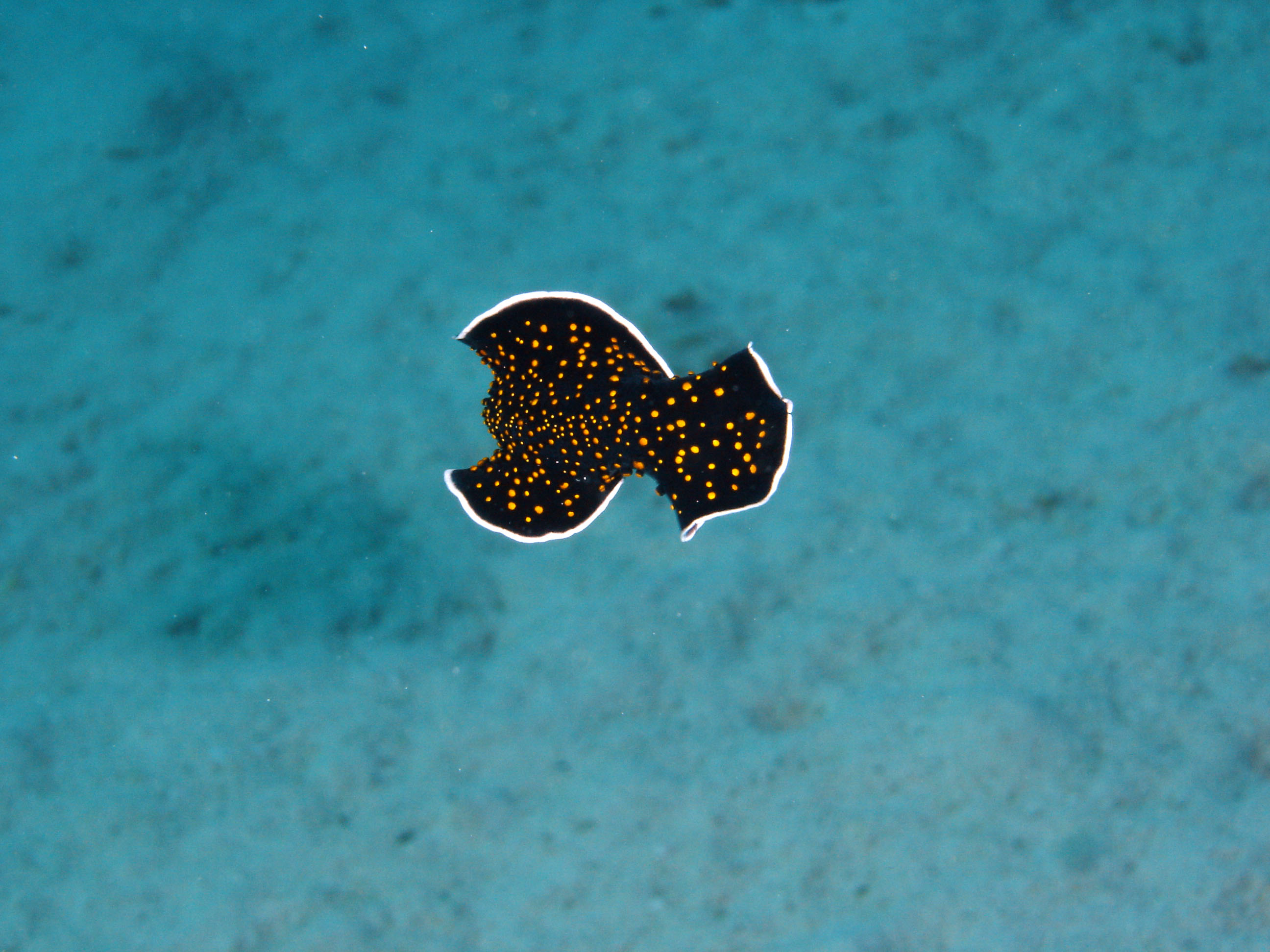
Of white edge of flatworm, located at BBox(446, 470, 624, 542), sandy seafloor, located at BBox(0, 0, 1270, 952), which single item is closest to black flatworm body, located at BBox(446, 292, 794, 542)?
white edge of flatworm, located at BBox(446, 470, 624, 542)

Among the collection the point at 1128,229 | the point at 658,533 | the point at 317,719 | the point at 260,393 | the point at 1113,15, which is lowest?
the point at 317,719

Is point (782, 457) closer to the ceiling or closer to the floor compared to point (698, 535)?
closer to the ceiling

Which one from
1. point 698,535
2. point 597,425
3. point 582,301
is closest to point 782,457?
point 597,425

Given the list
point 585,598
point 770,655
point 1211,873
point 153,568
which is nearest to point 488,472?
point 585,598

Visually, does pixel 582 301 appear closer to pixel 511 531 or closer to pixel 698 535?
pixel 511 531

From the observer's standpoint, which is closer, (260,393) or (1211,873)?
(1211,873)

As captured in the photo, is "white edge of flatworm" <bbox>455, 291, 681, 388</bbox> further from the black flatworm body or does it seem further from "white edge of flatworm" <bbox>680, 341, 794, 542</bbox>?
"white edge of flatworm" <bbox>680, 341, 794, 542</bbox>

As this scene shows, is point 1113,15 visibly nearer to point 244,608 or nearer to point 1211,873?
point 1211,873
